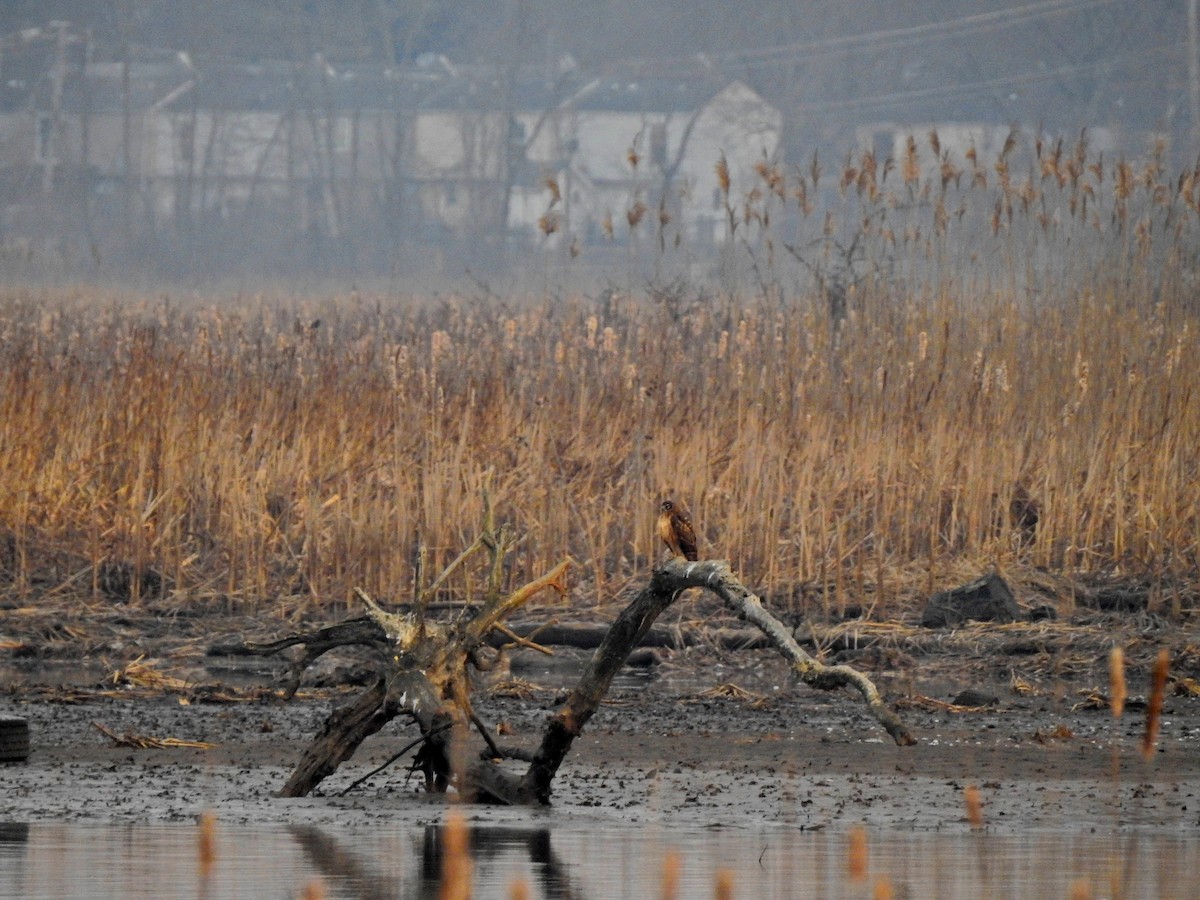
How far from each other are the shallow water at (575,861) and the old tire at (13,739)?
1.09 metres

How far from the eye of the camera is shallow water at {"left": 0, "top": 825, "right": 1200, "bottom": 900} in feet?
16.5

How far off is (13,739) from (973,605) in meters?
4.68

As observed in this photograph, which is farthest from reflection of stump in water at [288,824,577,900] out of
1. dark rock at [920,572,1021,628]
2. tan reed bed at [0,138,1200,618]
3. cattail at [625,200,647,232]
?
cattail at [625,200,647,232]

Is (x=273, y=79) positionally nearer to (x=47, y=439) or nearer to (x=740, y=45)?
(x=740, y=45)

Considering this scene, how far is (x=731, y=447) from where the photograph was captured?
36.0ft

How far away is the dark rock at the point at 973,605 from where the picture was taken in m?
9.94

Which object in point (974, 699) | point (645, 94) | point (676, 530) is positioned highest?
point (645, 94)

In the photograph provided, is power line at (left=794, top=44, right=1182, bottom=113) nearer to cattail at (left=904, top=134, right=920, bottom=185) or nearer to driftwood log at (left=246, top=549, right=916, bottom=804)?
cattail at (left=904, top=134, right=920, bottom=185)

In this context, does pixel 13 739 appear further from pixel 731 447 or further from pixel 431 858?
pixel 731 447

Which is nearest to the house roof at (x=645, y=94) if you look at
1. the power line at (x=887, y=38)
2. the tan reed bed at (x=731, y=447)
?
the power line at (x=887, y=38)

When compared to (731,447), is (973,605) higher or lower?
lower

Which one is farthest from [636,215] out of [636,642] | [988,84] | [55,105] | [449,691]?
[988,84]

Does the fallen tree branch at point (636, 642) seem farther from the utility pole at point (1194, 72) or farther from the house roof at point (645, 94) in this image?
the house roof at point (645, 94)

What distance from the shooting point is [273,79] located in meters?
76.4
